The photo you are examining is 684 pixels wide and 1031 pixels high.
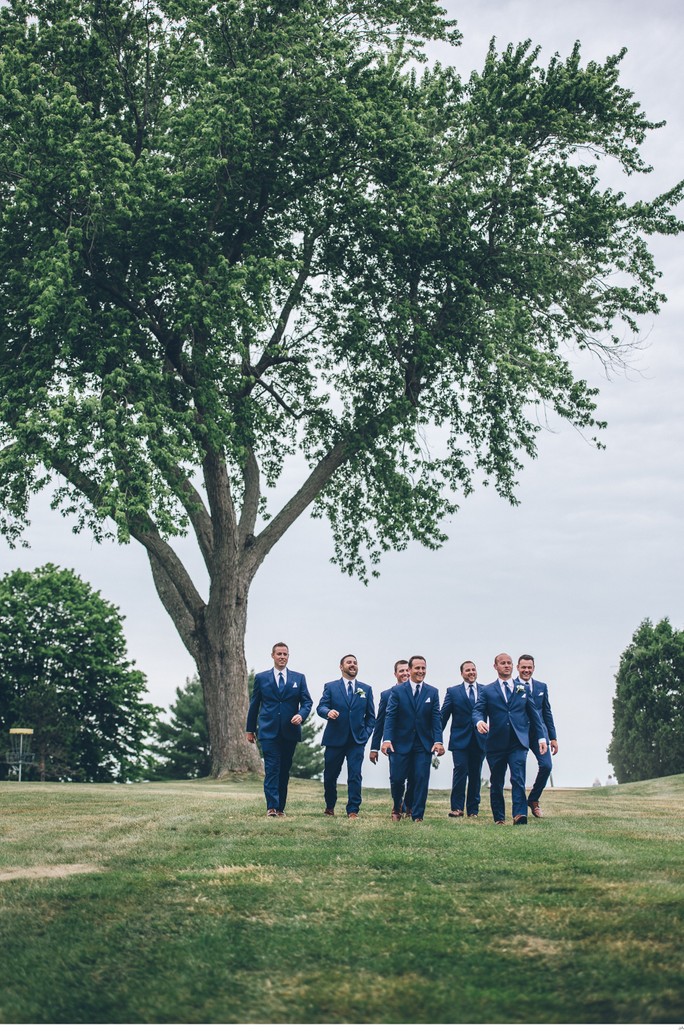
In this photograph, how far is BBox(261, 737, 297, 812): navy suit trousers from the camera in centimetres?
1381

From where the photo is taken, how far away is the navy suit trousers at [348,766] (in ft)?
45.9

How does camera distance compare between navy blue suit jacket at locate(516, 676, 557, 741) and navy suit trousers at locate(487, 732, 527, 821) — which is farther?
navy blue suit jacket at locate(516, 676, 557, 741)

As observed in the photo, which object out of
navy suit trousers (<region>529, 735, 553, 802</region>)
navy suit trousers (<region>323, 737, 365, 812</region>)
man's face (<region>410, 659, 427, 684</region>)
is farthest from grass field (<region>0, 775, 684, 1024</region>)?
man's face (<region>410, 659, 427, 684</region>)

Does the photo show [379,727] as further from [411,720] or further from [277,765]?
[277,765]

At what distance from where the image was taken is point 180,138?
24.0m

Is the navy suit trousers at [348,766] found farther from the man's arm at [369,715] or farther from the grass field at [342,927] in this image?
the grass field at [342,927]

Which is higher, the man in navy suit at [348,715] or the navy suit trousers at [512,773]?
the man in navy suit at [348,715]

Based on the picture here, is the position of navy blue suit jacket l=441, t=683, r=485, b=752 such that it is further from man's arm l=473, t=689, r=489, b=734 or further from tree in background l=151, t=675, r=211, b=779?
tree in background l=151, t=675, r=211, b=779

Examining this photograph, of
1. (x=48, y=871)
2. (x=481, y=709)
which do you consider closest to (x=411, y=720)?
(x=481, y=709)

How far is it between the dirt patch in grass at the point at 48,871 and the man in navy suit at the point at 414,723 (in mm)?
4814

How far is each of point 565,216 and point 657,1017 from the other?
78.5 feet

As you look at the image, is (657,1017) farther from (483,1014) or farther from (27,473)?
(27,473)

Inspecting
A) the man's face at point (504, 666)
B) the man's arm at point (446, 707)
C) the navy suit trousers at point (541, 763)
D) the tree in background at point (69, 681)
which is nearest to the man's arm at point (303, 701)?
the man's arm at point (446, 707)

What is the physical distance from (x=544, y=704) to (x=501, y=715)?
98cm
